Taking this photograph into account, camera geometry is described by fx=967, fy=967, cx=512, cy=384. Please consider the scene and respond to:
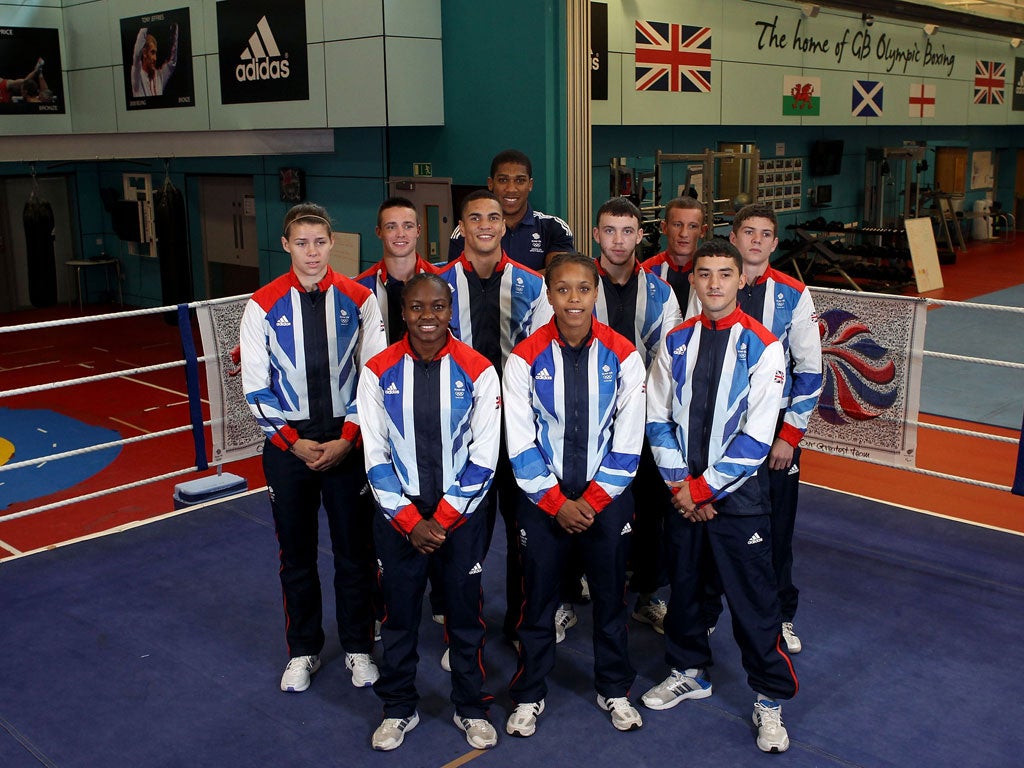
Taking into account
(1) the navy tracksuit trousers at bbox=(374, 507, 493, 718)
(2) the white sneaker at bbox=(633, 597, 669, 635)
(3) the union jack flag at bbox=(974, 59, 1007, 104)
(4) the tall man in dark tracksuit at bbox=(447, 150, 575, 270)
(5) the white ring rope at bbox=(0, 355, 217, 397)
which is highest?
(3) the union jack flag at bbox=(974, 59, 1007, 104)

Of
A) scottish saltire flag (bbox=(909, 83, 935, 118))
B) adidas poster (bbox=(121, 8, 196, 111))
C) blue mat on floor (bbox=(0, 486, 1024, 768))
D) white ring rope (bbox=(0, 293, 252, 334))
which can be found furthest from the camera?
scottish saltire flag (bbox=(909, 83, 935, 118))

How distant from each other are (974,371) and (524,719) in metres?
8.16

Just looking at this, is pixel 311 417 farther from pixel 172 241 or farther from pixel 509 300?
pixel 172 241

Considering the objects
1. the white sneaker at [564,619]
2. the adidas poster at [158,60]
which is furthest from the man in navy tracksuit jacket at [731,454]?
the adidas poster at [158,60]

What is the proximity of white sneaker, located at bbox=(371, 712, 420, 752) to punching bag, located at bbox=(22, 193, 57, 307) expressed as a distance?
9.25 meters

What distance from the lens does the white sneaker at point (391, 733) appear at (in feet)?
10.9

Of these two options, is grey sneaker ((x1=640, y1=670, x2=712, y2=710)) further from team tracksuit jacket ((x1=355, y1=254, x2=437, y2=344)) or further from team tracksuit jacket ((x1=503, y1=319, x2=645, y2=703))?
team tracksuit jacket ((x1=355, y1=254, x2=437, y2=344))

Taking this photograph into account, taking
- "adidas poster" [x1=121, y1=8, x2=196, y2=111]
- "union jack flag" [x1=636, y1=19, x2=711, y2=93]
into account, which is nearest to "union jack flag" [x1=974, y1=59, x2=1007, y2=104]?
"union jack flag" [x1=636, y1=19, x2=711, y2=93]

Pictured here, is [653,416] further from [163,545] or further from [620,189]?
[620,189]

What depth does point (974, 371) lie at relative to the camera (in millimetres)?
9953

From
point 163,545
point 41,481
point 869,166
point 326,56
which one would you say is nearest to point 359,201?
point 326,56

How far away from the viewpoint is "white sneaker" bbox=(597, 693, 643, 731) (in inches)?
135

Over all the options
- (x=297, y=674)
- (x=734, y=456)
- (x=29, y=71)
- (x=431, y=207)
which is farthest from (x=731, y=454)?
(x=29, y=71)

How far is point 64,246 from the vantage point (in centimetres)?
1525
